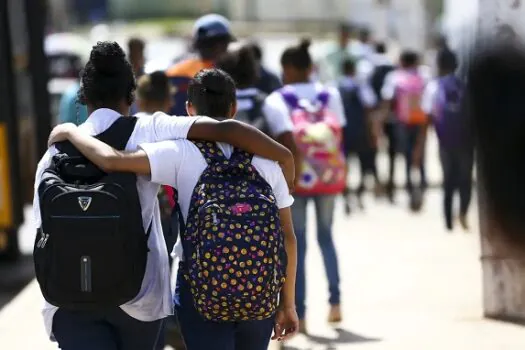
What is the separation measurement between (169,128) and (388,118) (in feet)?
32.2

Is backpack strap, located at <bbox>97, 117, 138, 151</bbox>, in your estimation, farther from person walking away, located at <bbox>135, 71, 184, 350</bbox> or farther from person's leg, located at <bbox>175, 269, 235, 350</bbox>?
person walking away, located at <bbox>135, 71, 184, 350</bbox>

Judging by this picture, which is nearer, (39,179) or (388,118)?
(39,179)

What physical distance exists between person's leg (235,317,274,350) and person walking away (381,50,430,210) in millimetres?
8962

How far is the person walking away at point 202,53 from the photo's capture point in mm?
6578

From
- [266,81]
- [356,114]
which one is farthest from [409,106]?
[266,81]

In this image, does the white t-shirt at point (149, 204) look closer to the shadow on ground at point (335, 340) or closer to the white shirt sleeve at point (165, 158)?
the white shirt sleeve at point (165, 158)

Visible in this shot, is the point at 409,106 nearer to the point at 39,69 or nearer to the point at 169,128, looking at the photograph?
the point at 39,69

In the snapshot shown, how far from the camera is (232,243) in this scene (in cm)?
377

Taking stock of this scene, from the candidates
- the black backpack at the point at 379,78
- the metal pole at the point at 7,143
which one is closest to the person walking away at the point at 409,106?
the black backpack at the point at 379,78

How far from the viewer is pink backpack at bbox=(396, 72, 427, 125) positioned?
12914 millimetres

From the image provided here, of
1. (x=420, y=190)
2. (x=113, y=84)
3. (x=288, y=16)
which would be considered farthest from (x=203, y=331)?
(x=288, y=16)

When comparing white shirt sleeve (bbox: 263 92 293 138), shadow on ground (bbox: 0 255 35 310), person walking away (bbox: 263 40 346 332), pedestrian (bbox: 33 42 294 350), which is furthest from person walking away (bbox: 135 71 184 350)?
shadow on ground (bbox: 0 255 35 310)

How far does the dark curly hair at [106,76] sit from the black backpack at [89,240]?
0.92 feet

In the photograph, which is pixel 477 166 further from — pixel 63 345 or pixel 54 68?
pixel 54 68
